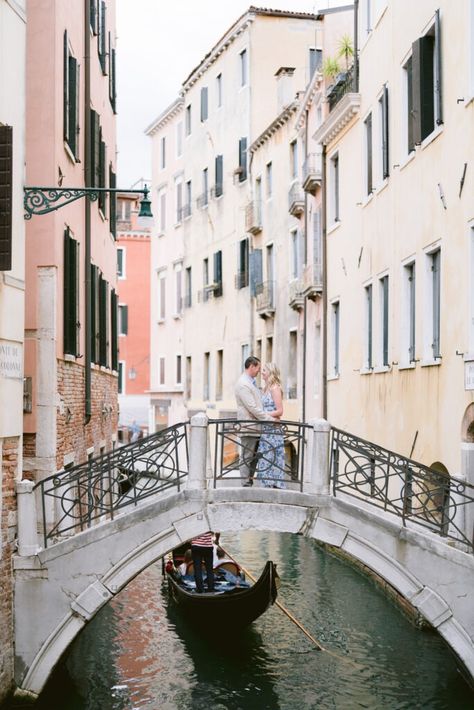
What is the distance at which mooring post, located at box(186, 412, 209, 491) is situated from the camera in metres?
10.6

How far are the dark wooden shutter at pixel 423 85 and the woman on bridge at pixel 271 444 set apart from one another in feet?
12.5

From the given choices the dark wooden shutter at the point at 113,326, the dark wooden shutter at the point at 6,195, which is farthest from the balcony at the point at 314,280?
the dark wooden shutter at the point at 6,195

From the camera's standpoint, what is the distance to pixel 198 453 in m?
10.8

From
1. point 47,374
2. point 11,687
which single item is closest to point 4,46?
point 47,374

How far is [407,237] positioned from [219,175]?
18163 millimetres

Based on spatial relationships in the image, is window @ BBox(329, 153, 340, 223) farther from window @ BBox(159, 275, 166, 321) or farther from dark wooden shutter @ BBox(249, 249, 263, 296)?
window @ BBox(159, 275, 166, 321)

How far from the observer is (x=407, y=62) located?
48.6ft

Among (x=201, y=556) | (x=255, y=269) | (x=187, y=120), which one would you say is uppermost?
(x=187, y=120)

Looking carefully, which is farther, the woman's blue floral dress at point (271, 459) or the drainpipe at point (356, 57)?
the drainpipe at point (356, 57)

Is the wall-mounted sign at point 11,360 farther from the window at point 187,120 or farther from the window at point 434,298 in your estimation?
the window at point 187,120

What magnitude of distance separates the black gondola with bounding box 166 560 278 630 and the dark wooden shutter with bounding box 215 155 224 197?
18564 mm

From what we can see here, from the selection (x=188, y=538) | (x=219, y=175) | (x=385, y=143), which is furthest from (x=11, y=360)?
(x=219, y=175)

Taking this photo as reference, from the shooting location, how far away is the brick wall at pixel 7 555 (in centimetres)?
1030

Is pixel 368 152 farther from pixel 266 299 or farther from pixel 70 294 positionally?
pixel 266 299
